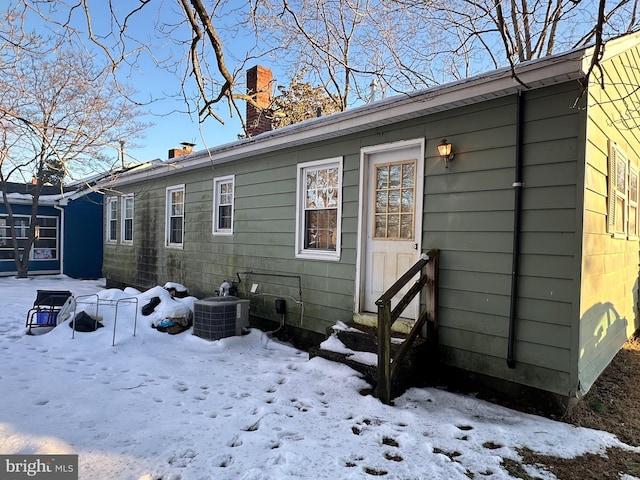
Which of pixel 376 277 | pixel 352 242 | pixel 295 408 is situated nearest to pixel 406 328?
pixel 376 277

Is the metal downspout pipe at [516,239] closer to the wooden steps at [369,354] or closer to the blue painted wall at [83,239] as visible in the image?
the wooden steps at [369,354]

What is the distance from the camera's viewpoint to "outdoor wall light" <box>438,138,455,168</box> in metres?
4.39

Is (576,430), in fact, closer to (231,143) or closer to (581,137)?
(581,137)

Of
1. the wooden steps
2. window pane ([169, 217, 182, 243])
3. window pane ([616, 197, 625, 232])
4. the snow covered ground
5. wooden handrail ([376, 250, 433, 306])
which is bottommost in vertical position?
the snow covered ground

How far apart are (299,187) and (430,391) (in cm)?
349

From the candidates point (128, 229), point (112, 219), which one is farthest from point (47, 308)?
point (112, 219)

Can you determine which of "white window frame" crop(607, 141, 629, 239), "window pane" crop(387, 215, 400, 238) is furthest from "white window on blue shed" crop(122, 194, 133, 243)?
"white window frame" crop(607, 141, 629, 239)

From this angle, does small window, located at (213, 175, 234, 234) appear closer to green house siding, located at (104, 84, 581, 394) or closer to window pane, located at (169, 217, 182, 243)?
window pane, located at (169, 217, 182, 243)

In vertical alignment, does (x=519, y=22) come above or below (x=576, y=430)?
above

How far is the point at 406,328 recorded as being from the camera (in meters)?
4.79

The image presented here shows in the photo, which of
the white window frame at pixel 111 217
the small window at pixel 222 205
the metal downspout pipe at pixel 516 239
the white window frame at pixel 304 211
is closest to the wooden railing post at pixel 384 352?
the metal downspout pipe at pixel 516 239

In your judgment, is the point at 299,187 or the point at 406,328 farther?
the point at 299,187

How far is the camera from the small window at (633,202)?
5586 mm

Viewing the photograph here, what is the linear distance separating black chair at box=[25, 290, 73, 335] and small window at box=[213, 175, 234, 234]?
9.18ft
